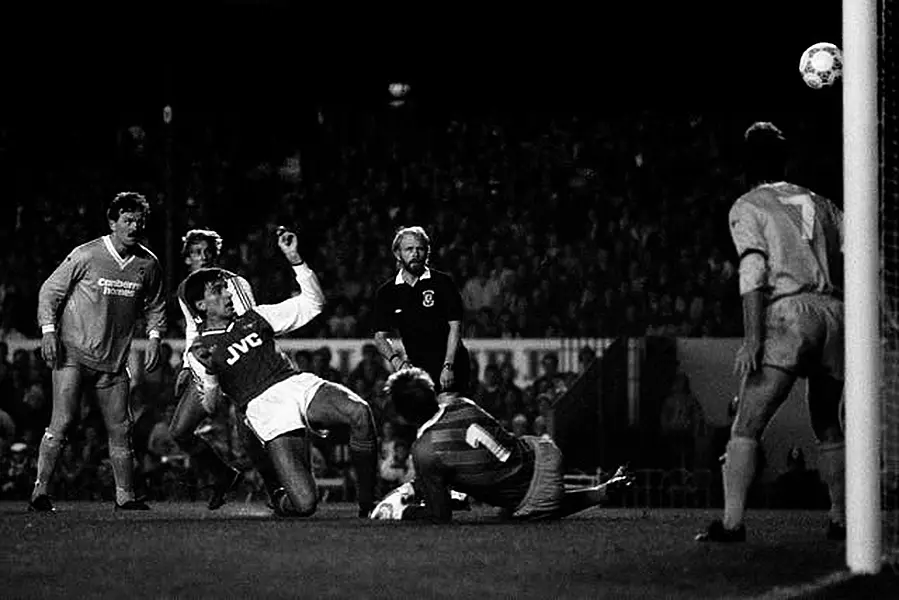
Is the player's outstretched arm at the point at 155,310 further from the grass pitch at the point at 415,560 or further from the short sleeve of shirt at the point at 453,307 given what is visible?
the grass pitch at the point at 415,560

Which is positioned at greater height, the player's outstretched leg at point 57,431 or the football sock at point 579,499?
the player's outstretched leg at point 57,431

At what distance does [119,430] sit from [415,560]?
525 cm

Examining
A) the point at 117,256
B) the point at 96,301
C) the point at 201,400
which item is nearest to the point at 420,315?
the point at 201,400

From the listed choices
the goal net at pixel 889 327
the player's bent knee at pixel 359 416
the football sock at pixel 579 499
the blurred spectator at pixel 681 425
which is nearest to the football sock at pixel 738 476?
the goal net at pixel 889 327

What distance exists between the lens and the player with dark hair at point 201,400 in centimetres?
1263

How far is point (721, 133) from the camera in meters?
27.8

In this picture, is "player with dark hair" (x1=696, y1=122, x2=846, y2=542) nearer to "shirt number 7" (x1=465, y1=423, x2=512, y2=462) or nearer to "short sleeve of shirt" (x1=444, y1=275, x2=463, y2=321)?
"shirt number 7" (x1=465, y1=423, x2=512, y2=462)

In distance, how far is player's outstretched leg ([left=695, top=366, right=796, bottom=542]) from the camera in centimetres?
962

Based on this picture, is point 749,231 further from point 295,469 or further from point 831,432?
point 295,469

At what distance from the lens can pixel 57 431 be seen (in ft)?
44.2

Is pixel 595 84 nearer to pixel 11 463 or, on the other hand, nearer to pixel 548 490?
pixel 11 463

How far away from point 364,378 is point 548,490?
29.1 ft

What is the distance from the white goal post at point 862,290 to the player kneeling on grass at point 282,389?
14.7 feet

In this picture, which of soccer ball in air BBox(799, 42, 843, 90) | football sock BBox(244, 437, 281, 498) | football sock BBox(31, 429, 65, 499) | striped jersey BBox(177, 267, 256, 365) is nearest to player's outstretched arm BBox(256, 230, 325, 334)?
striped jersey BBox(177, 267, 256, 365)
